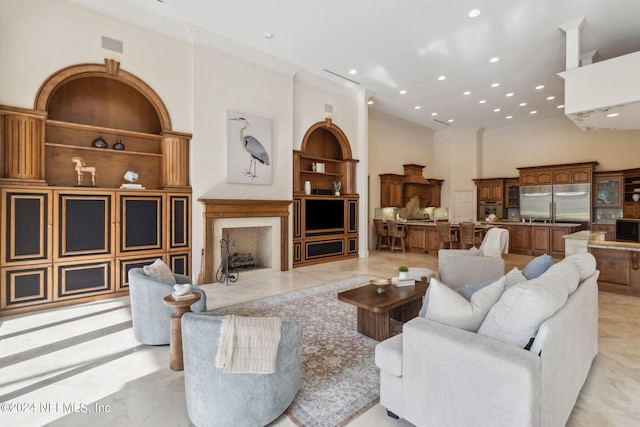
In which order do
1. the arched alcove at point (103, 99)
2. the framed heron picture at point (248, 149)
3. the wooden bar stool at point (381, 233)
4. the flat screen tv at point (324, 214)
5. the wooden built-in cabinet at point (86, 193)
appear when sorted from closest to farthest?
the wooden built-in cabinet at point (86, 193) < the arched alcove at point (103, 99) < the framed heron picture at point (248, 149) < the flat screen tv at point (324, 214) < the wooden bar stool at point (381, 233)

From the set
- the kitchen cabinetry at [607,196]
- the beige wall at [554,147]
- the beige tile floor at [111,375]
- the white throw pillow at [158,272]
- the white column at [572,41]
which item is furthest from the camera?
the beige wall at [554,147]

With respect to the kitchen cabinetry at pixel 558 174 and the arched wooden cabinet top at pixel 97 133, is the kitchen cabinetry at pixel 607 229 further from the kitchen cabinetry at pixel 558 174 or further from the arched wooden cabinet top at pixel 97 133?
the arched wooden cabinet top at pixel 97 133

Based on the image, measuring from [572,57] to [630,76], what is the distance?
86 cm

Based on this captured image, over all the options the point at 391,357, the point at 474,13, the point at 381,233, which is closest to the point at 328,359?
the point at 391,357

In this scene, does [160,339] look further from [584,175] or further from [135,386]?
[584,175]

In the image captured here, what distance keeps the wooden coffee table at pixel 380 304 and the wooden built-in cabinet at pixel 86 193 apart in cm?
347

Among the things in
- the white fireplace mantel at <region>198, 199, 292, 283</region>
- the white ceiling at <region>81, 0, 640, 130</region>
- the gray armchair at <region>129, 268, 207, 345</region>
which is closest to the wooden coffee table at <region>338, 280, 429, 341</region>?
the gray armchair at <region>129, 268, 207, 345</region>

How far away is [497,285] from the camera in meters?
1.95

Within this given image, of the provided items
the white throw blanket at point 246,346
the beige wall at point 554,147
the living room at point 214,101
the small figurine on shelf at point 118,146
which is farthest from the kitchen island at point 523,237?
the white throw blanket at point 246,346

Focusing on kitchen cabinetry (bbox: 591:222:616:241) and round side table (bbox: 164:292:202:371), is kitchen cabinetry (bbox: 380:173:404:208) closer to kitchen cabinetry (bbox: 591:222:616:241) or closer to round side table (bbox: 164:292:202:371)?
kitchen cabinetry (bbox: 591:222:616:241)

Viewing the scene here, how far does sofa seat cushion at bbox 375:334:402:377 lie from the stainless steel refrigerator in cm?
1021

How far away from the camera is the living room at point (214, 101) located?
4.02 meters

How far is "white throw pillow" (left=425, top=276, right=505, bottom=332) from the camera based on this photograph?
1.80 m

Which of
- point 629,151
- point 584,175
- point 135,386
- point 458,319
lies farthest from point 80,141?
point 629,151
